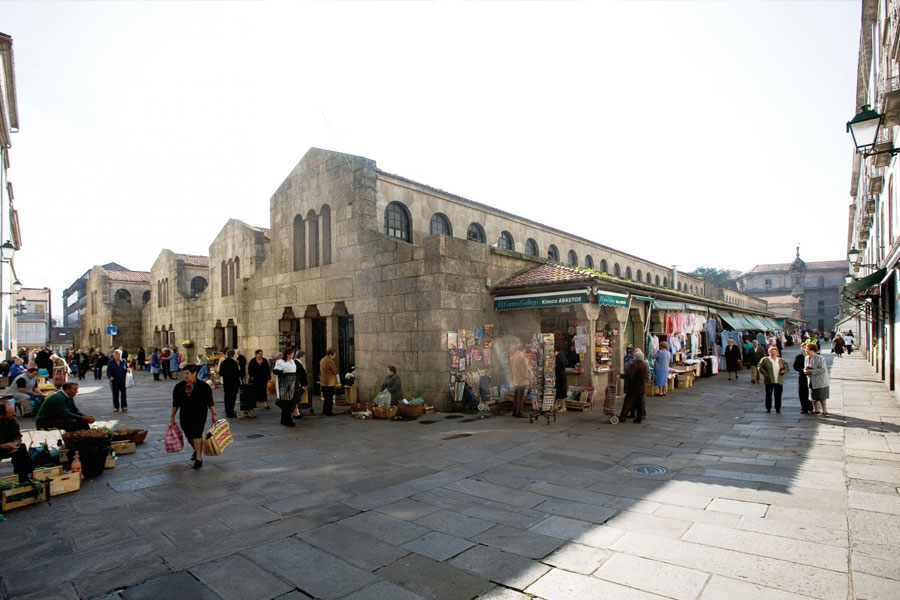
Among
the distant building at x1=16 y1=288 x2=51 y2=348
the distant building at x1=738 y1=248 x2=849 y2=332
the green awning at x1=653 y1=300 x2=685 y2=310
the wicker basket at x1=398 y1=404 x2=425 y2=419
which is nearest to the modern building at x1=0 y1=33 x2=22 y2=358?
the wicker basket at x1=398 y1=404 x2=425 y2=419

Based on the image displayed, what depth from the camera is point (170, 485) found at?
6.55 metres

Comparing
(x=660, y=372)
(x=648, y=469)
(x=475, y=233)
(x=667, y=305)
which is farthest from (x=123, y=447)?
(x=667, y=305)

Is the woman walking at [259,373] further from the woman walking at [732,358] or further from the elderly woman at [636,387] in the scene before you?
the woman walking at [732,358]

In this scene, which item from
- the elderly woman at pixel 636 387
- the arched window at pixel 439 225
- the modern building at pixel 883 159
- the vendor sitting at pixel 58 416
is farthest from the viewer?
the arched window at pixel 439 225

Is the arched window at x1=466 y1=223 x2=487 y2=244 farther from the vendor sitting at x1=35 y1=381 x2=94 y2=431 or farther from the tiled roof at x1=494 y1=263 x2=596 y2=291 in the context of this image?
the vendor sitting at x1=35 y1=381 x2=94 y2=431

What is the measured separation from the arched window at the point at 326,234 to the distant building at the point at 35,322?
58.6 meters

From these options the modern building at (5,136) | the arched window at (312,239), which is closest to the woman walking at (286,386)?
the arched window at (312,239)

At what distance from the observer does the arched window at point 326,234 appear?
15812 mm

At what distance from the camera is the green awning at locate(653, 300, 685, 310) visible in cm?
1518

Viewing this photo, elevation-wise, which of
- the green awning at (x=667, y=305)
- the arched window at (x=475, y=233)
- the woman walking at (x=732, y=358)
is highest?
the arched window at (x=475, y=233)

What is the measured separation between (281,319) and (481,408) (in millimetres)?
8889

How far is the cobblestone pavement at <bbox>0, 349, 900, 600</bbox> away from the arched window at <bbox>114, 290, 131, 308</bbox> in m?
36.2

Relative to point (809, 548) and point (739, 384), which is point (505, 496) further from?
point (739, 384)

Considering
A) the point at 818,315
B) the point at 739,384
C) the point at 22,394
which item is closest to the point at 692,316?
the point at 739,384
